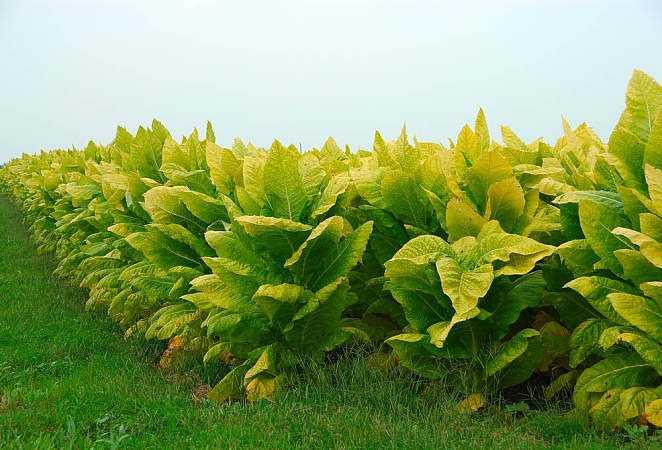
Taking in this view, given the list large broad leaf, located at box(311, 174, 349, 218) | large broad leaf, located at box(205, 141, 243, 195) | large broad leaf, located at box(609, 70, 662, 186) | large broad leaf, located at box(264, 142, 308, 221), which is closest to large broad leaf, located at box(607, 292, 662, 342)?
large broad leaf, located at box(609, 70, 662, 186)

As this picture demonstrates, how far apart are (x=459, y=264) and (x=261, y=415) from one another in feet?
4.44

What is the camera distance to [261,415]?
3.89 m

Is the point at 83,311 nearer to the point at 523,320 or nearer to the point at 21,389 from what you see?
the point at 21,389

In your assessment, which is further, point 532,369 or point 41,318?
point 41,318

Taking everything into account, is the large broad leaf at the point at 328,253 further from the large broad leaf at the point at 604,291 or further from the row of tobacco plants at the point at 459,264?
the large broad leaf at the point at 604,291

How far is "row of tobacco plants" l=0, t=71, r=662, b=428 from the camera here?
12.1 feet

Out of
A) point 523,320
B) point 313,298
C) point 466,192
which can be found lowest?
point 523,320

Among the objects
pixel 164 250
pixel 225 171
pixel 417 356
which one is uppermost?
pixel 225 171

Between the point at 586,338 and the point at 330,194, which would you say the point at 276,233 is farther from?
the point at 586,338

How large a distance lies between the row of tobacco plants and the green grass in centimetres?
18

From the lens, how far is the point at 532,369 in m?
4.12

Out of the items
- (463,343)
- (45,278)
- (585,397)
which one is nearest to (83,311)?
(45,278)

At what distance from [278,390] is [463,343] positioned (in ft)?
3.73

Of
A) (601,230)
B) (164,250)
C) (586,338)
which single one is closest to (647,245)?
(601,230)
